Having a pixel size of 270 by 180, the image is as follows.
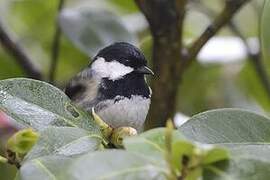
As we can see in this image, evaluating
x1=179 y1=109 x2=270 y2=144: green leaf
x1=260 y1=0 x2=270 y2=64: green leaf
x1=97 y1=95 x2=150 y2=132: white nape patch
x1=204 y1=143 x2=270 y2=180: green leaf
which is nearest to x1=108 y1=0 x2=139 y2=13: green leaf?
x1=97 y1=95 x2=150 y2=132: white nape patch

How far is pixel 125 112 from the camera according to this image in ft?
6.66

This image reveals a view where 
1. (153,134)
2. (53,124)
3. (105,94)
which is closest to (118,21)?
(105,94)

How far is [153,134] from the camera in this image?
83 centimetres

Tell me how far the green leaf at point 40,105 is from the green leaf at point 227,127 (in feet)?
0.57

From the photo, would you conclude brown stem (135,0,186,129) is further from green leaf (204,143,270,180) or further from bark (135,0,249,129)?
green leaf (204,143,270,180)

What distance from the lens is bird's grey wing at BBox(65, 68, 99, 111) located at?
2.04 m

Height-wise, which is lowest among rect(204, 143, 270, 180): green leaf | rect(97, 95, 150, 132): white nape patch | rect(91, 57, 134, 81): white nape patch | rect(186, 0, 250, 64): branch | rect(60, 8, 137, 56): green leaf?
rect(97, 95, 150, 132): white nape patch

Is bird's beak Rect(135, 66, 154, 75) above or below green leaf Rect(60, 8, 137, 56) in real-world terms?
below

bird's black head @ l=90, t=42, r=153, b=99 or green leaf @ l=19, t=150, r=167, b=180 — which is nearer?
green leaf @ l=19, t=150, r=167, b=180

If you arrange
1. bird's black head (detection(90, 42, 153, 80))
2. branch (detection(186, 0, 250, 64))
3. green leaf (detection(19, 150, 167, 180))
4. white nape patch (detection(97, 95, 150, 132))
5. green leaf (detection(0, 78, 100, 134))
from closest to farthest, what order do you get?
green leaf (detection(19, 150, 167, 180)) → green leaf (detection(0, 78, 100, 134)) → branch (detection(186, 0, 250, 64)) → white nape patch (detection(97, 95, 150, 132)) → bird's black head (detection(90, 42, 153, 80))

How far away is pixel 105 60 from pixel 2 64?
346 mm

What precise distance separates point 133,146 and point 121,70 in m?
1.42

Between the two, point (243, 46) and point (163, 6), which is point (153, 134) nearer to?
point (163, 6)

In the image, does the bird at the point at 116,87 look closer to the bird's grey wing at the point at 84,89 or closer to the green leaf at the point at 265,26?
the bird's grey wing at the point at 84,89
